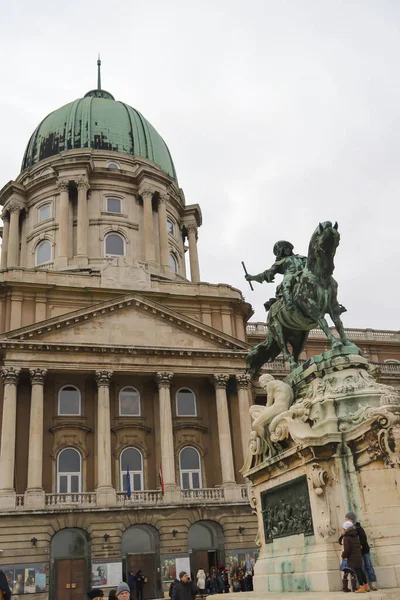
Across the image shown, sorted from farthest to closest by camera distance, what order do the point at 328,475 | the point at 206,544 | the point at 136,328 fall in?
the point at 136,328, the point at 206,544, the point at 328,475

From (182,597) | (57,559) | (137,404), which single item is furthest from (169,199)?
(182,597)

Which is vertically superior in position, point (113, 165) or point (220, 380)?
point (113, 165)

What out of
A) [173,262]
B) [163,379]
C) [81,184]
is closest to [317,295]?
[163,379]

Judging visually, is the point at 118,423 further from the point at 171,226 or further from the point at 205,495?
the point at 171,226

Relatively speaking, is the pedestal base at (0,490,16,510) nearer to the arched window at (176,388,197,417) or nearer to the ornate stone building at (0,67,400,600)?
the ornate stone building at (0,67,400,600)

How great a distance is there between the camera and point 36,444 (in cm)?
3297

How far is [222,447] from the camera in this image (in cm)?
3591

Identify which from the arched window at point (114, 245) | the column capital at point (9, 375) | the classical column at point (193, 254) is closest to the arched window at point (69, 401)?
the column capital at point (9, 375)

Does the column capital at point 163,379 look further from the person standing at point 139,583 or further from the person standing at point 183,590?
the person standing at point 183,590

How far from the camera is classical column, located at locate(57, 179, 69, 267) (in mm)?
47697

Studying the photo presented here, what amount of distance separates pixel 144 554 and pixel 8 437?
9.23m

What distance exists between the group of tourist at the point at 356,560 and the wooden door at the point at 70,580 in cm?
2713

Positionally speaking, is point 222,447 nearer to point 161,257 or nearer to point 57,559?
point 57,559

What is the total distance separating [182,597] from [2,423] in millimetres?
25173
